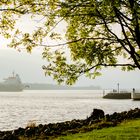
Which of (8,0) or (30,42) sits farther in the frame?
(30,42)

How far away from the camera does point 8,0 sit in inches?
735

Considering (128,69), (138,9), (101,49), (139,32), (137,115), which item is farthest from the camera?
(137,115)

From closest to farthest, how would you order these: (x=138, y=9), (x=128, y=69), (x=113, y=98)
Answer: (x=138, y=9), (x=128, y=69), (x=113, y=98)

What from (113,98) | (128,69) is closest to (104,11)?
(128,69)

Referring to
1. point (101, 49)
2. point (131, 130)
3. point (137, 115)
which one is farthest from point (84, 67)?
point (137, 115)

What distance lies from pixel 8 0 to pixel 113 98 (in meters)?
149

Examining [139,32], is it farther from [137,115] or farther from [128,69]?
[137,115]

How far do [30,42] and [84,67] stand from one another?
2948 mm

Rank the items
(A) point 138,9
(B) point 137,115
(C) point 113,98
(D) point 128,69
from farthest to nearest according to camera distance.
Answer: (C) point 113,98 < (B) point 137,115 < (D) point 128,69 < (A) point 138,9

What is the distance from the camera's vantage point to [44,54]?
2205 cm

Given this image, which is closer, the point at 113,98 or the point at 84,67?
A: the point at 84,67

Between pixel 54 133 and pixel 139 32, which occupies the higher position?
pixel 139 32

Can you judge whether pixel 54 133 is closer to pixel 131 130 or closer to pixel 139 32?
pixel 131 130

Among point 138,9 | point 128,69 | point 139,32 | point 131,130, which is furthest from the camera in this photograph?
point 128,69
